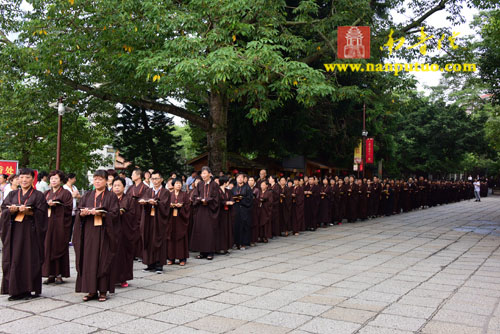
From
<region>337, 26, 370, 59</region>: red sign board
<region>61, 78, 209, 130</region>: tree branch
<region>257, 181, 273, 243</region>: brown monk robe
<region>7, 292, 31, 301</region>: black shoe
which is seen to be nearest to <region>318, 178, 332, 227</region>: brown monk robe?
<region>257, 181, 273, 243</region>: brown monk robe

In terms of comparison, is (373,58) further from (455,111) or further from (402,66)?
(455,111)

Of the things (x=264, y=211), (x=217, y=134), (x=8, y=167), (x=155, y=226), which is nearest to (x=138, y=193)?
(x=155, y=226)

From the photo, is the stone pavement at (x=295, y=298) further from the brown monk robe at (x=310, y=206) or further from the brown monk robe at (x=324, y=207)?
the brown monk robe at (x=324, y=207)

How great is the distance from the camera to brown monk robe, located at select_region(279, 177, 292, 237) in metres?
13.9

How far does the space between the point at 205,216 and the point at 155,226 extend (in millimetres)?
1724

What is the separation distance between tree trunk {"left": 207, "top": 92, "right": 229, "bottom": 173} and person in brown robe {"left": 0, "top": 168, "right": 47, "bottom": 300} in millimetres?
10286

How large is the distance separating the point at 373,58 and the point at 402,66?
2363 mm

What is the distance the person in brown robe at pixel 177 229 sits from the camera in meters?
9.09

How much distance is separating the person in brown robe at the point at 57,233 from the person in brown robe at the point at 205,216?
2985 mm

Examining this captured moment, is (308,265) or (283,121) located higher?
(283,121)

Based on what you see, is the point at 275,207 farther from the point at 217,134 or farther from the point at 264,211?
the point at 217,134

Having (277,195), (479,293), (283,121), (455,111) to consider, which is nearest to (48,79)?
(277,195)

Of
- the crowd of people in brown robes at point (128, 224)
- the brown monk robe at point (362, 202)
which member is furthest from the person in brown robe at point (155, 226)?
the brown monk robe at point (362, 202)

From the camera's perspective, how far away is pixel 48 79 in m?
14.8
